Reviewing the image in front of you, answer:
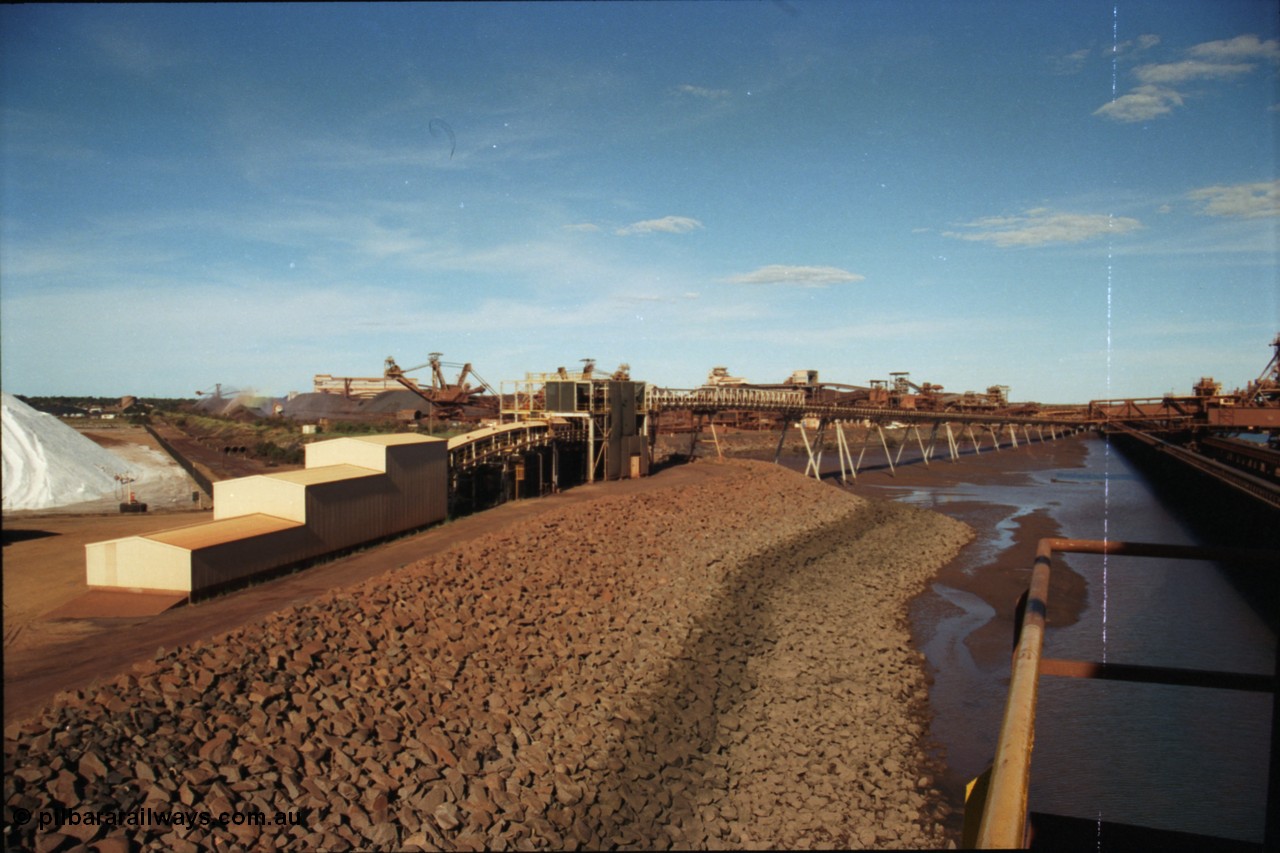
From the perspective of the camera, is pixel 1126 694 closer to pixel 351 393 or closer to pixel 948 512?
pixel 948 512

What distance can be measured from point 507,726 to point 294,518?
878cm

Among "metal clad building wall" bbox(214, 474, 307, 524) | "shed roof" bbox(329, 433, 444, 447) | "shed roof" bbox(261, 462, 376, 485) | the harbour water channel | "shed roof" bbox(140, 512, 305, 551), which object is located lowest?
the harbour water channel

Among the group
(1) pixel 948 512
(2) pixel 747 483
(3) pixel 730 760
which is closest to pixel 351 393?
(2) pixel 747 483

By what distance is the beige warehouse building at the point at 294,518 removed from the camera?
13602 millimetres

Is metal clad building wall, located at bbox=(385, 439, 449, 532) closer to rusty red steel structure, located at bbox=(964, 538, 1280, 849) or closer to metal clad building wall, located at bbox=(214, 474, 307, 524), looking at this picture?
metal clad building wall, located at bbox=(214, 474, 307, 524)

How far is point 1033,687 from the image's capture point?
2355 mm

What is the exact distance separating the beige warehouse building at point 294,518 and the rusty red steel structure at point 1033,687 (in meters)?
14.3

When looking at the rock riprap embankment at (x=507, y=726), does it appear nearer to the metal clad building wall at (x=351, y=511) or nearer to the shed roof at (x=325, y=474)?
the metal clad building wall at (x=351, y=511)

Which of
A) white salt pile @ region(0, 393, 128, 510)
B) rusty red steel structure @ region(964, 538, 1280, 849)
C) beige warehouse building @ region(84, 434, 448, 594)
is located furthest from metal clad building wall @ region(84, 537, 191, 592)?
rusty red steel structure @ region(964, 538, 1280, 849)

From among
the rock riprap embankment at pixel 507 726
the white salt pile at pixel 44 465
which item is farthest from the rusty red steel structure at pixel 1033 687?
the white salt pile at pixel 44 465

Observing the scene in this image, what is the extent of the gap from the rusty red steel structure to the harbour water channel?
818 cm

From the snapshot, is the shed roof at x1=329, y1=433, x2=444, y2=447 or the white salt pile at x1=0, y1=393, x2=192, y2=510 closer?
the shed roof at x1=329, y1=433, x2=444, y2=447

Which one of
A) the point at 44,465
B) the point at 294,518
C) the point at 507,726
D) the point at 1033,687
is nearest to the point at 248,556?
the point at 294,518

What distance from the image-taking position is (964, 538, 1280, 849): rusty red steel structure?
1.82m
